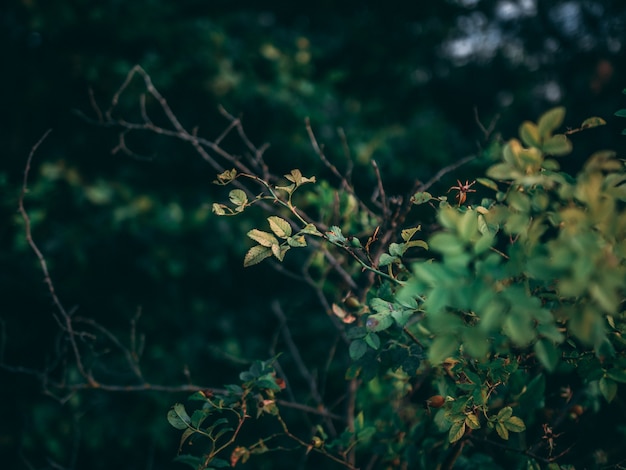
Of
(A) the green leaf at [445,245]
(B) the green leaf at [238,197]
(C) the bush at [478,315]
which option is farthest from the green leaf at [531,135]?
(B) the green leaf at [238,197]

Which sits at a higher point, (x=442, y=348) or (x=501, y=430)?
(x=442, y=348)

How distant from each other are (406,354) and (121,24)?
2.51 metres

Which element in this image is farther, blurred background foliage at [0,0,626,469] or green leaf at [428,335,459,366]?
blurred background foliage at [0,0,626,469]

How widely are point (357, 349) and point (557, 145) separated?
0.62 metres

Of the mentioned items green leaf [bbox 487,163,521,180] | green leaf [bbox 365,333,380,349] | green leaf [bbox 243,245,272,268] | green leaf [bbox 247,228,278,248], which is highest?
green leaf [bbox 487,163,521,180]

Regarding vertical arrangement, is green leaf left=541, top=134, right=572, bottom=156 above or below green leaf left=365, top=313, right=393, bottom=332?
above

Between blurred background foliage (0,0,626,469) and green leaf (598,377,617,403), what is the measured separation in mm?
→ 1462

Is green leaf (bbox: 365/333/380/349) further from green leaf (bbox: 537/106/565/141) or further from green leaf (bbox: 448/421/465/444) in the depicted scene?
green leaf (bbox: 537/106/565/141)

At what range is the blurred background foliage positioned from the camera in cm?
241

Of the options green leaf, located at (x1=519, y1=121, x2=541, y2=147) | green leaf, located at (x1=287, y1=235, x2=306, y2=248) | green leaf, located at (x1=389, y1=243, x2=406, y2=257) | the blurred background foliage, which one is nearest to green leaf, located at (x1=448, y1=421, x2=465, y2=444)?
green leaf, located at (x1=389, y1=243, x2=406, y2=257)

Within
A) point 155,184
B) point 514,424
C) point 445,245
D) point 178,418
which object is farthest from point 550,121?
point 155,184

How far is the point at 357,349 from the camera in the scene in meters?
1.03

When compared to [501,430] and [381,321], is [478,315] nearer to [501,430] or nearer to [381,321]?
[381,321]

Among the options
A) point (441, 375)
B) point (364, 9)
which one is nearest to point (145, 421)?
point (441, 375)
